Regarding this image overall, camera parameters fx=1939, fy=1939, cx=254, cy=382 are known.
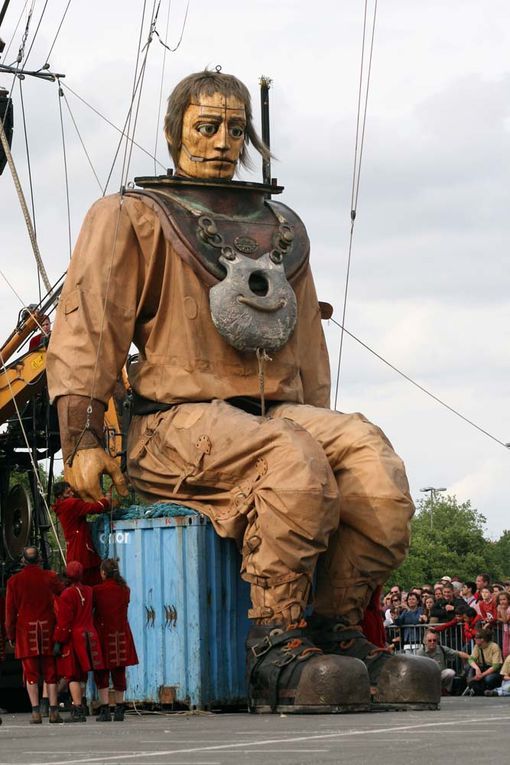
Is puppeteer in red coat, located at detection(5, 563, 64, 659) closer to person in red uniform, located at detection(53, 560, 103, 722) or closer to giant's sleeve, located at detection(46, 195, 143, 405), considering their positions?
person in red uniform, located at detection(53, 560, 103, 722)

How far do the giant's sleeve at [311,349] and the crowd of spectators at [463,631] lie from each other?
3120mm

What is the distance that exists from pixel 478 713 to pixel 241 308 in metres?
3.13

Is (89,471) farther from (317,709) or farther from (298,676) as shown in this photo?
(317,709)

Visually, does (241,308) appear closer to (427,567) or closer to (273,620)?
(273,620)

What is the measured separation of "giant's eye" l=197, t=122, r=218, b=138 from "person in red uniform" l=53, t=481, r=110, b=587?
2.60 meters

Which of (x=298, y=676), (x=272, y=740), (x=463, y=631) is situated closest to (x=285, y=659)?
(x=298, y=676)

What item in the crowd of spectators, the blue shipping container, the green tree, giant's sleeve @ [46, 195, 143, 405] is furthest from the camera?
the green tree

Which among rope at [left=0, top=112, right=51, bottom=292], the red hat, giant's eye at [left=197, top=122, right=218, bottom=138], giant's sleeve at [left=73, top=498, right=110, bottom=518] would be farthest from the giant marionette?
rope at [left=0, top=112, right=51, bottom=292]

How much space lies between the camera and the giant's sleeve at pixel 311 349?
13.9 meters

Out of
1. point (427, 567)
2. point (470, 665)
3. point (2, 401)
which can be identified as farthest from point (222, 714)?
point (427, 567)

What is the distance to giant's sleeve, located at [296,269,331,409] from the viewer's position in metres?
13.9

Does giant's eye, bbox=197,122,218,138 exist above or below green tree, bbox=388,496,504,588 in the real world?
below

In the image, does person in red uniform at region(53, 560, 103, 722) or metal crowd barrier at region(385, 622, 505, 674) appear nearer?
person in red uniform at region(53, 560, 103, 722)

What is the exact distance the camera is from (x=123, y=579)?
13000mm
